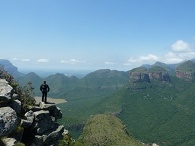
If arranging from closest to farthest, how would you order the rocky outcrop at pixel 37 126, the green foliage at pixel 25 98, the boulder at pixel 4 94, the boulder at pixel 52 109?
the rocky outcrop at pixel 37 126
the boulder at pixel 4 94
the green foliage at pixel 25 98
the boulder at pixel 52 109

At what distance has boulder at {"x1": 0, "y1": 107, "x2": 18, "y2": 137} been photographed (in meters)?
34.0

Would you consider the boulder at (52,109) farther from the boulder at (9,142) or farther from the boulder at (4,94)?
the boulder at (9,142)

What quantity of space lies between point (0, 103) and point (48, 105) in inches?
476

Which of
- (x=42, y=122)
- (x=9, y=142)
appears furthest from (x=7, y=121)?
(x=42, y=122)

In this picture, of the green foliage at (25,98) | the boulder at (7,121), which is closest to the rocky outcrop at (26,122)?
the boulder at (7,121)

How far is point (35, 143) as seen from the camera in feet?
137

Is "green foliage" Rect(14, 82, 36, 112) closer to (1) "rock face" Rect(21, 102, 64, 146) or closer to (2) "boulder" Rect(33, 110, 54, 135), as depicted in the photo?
(1) "rock face" Rect(21, 102, 64, 146)

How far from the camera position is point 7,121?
3503cm

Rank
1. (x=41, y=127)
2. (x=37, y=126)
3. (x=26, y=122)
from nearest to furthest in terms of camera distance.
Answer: (x=26, y=122), (x=37, y=126), (x=41, y=127)

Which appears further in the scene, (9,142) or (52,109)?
(52,109)

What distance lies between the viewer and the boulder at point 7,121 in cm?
3400

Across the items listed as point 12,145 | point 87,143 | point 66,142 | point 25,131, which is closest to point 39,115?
point 25,131

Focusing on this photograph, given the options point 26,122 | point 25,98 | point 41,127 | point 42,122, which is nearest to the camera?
point 26,122

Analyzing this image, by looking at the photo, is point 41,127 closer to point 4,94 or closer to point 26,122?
point 26,122
